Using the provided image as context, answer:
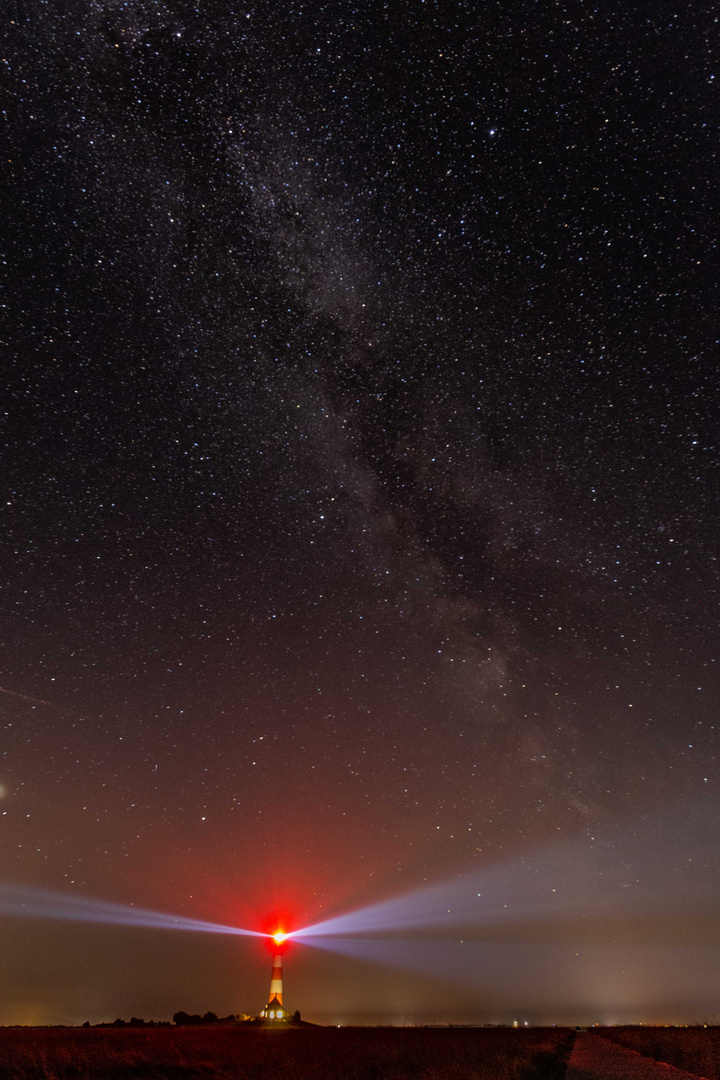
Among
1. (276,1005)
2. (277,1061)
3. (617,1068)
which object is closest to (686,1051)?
(617,1068)

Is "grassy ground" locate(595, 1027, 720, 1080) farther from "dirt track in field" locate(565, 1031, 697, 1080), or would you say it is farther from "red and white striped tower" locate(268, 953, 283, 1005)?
"red and white striped tower" locate(268, 953, 283, 1005)

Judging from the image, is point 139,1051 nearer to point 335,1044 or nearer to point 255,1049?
point 255,1049

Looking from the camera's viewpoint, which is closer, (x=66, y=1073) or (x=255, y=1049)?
(x=66, y=1073)

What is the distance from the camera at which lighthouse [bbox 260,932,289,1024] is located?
55.5 meters

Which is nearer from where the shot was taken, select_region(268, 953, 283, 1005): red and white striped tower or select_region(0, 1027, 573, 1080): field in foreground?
select_region(0, 1027, 573, 1080): field in foreground

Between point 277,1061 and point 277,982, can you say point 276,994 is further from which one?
point 277,1061

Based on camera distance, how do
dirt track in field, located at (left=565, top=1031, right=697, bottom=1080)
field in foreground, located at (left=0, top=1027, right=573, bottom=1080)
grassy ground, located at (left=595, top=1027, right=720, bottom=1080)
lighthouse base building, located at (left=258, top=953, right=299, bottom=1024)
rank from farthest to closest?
lighthouse base building, located at (left=258, top=953, right=299, bottom=1024) < grassy ground, located at (left=595, top=1027, right=720, bottom=1080) < field in foreground, located at (left=0, top=1027, right=573, bottom=1080) < dirt track in field, located at (left=565, top=1031, right=697, bottom=1080)

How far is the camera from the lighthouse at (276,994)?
2184 inches

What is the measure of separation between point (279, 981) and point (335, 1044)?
47228mm

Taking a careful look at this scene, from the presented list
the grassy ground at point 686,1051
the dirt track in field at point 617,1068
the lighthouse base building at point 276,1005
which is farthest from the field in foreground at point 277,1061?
the lighthouse base building at point 276,1005

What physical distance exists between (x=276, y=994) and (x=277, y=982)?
182 centimetres

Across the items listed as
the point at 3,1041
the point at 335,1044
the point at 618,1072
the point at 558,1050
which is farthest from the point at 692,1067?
the point at 3,1041

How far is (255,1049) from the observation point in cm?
2164

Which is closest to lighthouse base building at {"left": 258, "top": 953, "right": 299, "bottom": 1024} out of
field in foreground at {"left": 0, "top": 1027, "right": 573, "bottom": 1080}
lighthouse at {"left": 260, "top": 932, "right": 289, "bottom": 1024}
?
lighthouse at {"left": 260, "top": 932, "right": 289, "bottom": 1024}
